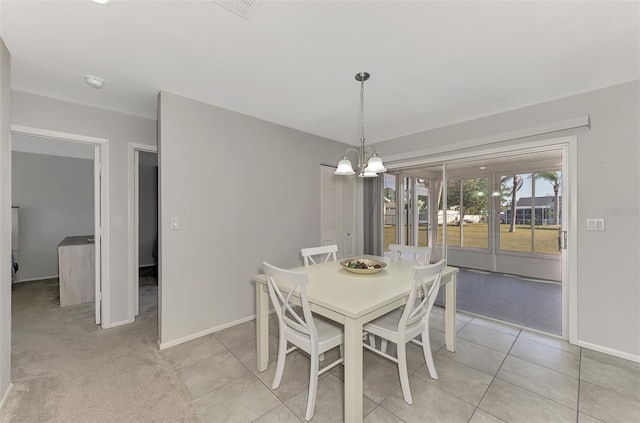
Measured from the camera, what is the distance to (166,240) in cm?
243

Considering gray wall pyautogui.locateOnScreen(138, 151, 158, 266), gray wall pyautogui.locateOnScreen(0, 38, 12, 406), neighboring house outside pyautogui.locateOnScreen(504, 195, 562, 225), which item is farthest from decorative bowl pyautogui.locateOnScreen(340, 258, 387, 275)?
gray wall pyautogui.locateOnScreen(138, 151, 158, 266)

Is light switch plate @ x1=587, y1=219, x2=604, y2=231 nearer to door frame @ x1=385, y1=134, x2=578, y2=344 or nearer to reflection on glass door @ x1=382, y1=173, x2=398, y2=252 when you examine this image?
door frame @ x1=385, y1=134, x2=578, y2=344

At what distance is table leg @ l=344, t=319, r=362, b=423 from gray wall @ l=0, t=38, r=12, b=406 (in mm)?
2188

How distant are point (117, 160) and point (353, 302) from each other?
3011 millimetres

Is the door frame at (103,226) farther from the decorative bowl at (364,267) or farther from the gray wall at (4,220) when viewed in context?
the decorative bowl at (364,267)

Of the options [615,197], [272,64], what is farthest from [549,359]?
[272,64]

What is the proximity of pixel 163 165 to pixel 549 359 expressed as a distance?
384cm

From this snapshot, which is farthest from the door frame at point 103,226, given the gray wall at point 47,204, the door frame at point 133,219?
the gray wall at point 47,204

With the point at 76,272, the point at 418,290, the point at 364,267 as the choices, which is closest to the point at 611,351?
the point at 418,290

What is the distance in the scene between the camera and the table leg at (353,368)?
1.41 meters

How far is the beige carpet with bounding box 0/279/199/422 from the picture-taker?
164 centimetres

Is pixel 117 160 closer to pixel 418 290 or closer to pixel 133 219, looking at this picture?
pixel 133 219

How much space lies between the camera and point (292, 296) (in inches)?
68.8

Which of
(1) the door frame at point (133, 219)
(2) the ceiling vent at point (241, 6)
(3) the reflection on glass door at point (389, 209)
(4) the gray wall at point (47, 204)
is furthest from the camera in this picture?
(4) the gray wall at point (47, 204)
